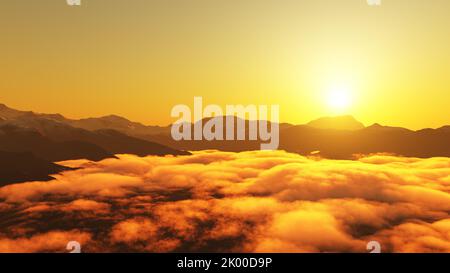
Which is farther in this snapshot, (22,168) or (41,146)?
(41,146)

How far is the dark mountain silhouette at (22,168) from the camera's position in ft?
402

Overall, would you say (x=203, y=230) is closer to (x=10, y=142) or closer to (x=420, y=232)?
(x=420, y=232)

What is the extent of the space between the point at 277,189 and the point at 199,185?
2939 centimetres

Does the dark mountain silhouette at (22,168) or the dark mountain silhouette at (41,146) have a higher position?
the dark mountain silhouette at (41,146)

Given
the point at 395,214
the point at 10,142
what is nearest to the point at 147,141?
the point at 10,142

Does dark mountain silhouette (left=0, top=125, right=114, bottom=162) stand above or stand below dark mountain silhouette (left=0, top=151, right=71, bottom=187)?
above

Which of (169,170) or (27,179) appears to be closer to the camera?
(27,179)

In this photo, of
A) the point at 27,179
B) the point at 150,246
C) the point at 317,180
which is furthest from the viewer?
the point at 317,180

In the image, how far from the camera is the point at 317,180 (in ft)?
527

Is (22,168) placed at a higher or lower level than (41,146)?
lower

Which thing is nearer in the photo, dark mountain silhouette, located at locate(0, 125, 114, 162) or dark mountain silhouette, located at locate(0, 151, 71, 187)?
dark mountain silhouette, located at locate(0, 151, 71, 187)

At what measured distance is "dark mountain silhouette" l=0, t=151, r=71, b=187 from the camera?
122625 millimetres

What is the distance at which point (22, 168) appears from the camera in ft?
420

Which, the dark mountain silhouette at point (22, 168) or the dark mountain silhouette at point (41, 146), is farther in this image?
the dark mountain silhouette at point (41, 146)
